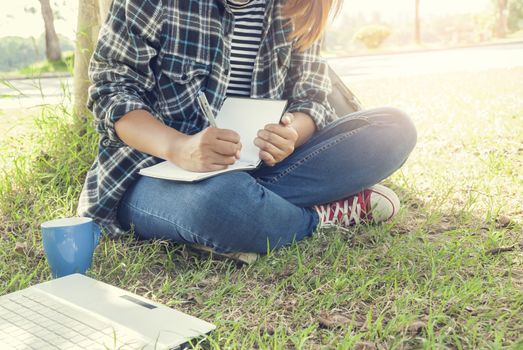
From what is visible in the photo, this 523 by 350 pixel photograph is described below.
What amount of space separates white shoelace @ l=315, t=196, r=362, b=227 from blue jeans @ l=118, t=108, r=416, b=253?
0.03m

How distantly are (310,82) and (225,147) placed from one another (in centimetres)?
60

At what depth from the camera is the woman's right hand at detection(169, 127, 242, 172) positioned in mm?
1718

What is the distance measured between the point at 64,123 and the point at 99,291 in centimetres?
150

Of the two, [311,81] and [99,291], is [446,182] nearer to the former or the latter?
[311,81]

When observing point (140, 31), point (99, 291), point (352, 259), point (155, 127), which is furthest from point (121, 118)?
point (352, 259)

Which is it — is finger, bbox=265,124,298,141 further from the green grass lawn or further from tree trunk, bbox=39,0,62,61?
tree trunk, bbox=39,0,62,61

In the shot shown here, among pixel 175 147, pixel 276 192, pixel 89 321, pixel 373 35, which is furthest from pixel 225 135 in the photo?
pixel 373 35

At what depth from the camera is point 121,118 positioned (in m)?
1.88

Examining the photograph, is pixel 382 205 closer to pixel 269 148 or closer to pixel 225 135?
pixel 269 148

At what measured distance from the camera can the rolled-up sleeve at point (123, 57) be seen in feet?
6.25

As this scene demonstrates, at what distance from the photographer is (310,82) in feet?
7.21

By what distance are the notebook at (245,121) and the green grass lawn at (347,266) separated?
0.28 m

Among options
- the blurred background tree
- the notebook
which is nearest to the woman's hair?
the notebook

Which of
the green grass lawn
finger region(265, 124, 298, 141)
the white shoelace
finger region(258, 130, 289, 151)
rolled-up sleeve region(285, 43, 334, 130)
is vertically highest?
rolled-up sleeve region(285, 43, 334, 130)
